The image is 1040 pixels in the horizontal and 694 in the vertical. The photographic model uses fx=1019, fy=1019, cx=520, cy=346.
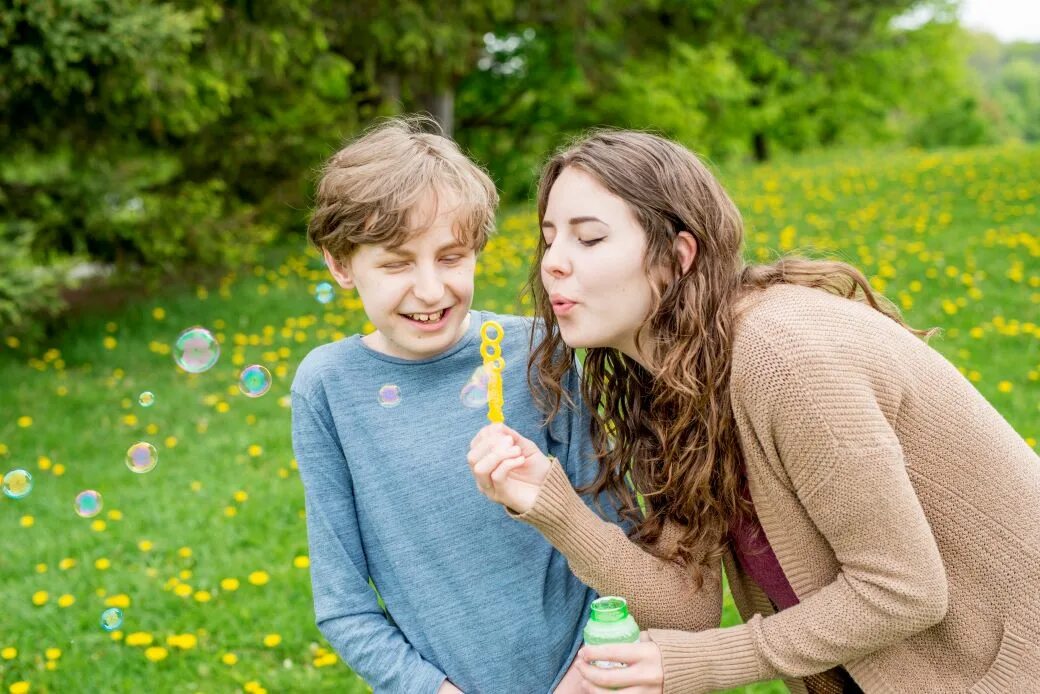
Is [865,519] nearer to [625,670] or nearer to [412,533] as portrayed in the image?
[625,670]

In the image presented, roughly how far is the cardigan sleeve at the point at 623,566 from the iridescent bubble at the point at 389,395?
311mm

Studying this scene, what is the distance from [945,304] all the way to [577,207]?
475 centimetres

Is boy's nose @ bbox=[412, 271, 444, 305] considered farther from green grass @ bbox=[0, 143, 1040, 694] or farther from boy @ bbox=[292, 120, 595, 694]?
green grass @ bbox=[0, 143, 1040, 694]

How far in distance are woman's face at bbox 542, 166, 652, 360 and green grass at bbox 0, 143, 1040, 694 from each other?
17.4 inches

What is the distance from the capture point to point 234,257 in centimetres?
788

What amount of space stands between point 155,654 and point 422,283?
6.25ft

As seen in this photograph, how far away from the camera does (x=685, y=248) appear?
1.74 metres

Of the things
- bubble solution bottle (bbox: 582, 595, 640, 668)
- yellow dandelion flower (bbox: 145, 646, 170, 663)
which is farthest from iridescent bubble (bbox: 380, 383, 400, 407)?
yellow dandelion flower (bbox: 145, 646, 170, 663)

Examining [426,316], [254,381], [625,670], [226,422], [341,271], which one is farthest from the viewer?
[226,422]

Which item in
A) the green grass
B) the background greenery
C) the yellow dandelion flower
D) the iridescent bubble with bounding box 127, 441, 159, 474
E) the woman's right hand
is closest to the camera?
the woman's right hand

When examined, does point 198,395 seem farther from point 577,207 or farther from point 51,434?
point 577,207

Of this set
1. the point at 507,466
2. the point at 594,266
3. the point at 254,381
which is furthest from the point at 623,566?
the point at 254,381

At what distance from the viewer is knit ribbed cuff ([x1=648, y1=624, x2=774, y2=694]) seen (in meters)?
1.72

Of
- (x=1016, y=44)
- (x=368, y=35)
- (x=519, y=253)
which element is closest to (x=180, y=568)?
(x=519, y=253)
